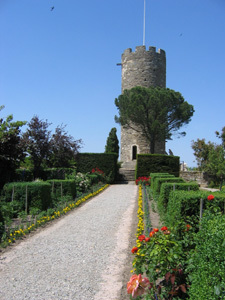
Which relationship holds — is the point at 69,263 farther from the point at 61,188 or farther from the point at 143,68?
the point at 143,68

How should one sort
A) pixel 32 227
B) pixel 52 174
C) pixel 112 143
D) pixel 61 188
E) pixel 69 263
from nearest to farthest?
pixel 69 263 → pixel 32 227 → pixel 61 188 → pixel 52 174 → pixel 112 143

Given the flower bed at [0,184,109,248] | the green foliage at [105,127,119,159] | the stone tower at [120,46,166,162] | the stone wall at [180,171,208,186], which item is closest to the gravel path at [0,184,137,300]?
the flower bed at [0,184,109,248]

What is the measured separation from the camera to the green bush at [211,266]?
2.45m

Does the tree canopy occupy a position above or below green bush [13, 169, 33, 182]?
above

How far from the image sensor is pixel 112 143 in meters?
29.6

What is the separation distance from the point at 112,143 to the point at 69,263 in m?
24.7

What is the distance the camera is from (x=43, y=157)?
16562 millimetres

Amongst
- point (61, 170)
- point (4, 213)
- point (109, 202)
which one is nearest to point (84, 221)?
point (4, 213)

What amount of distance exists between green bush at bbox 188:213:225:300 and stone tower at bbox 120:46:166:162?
24939 mm

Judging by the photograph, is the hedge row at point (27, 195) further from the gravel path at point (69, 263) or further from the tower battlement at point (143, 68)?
the tower battlement at point (143, 68)

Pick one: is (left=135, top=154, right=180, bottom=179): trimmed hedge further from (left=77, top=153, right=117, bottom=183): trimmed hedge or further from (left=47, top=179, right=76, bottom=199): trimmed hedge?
(left=47, top=179, right=76, bottom=199): trimmed hedge

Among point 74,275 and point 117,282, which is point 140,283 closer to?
point 117,282

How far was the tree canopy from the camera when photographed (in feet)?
82.1

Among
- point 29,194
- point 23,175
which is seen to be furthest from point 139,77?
point 29,194
